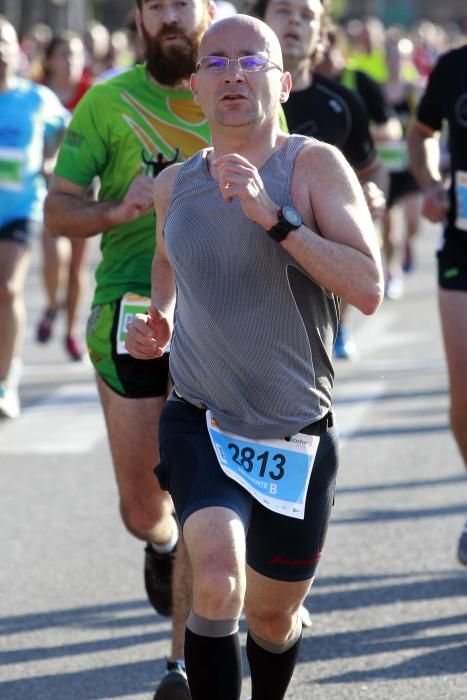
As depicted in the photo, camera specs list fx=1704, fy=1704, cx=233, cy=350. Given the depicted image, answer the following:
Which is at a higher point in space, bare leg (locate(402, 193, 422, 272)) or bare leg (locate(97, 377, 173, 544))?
bare leg (locate(97, 377, 173, 544))

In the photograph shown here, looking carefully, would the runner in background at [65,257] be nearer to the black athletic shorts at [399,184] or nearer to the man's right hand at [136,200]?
the black athletic shorts at [399,184]

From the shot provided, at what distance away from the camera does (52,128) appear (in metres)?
10.7

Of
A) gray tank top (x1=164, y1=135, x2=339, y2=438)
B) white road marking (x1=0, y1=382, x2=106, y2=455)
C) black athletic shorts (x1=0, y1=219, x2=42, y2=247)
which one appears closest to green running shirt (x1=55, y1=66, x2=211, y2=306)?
gray tank top (x1=164, y1=135, x2=339, y2=438)

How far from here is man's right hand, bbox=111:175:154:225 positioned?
499 centimetres

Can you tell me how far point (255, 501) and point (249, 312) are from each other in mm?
458

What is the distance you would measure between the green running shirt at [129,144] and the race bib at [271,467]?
131 cm

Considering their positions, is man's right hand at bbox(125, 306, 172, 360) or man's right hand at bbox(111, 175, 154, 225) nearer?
man's right hand at bbox(125, 306, 172, 360)

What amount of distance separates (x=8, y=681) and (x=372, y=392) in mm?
5436

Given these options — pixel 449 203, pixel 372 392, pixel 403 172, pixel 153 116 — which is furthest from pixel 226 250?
pixel 403 172

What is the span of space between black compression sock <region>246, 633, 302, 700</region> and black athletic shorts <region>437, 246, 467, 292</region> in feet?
7.33

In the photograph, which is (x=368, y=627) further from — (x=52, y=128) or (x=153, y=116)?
(x=52, y=128)

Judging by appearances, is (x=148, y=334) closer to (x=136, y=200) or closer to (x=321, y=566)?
(x=136, y=200)

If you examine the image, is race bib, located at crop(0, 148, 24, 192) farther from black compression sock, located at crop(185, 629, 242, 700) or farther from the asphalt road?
black compression sock, located at crop(185, 629, 242, 700)

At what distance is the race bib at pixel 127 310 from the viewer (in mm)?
5316
